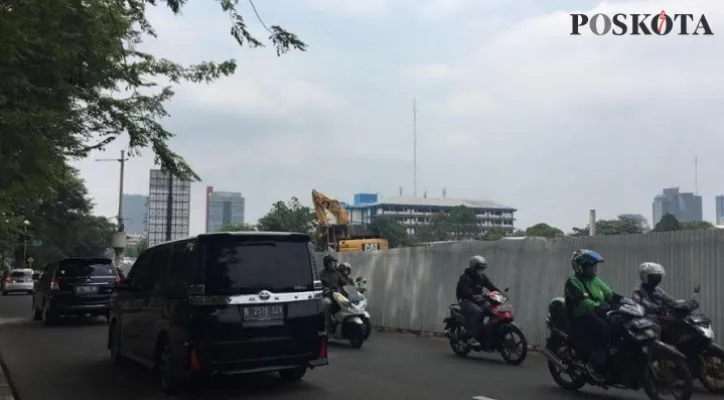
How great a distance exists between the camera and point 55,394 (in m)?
9.00

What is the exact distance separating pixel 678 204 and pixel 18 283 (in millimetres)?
46828

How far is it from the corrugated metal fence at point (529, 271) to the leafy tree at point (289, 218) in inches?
1810

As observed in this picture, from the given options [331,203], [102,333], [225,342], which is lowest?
[102,333]

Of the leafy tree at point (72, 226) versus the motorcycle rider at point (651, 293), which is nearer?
the motorcycle rider at point (651, 293)

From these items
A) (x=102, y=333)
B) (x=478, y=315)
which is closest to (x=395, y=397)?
(x=478, y=315)

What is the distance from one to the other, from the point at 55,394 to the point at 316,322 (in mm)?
3499

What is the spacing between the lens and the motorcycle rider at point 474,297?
11508mm

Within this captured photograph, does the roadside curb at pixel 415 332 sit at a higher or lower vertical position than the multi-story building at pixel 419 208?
→ lower

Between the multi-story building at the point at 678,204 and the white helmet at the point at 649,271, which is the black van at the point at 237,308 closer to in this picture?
the white helmet at the point at 649,271

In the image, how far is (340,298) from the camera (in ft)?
45.2

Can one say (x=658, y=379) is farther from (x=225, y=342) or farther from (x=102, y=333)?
(x=102, y=333)

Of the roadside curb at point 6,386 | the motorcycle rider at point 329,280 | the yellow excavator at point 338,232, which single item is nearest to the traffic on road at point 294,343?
the roadside curb at point 6,386

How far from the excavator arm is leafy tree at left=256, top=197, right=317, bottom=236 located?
3106 cm

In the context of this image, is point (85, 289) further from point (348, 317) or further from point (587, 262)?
point (587, 262)
